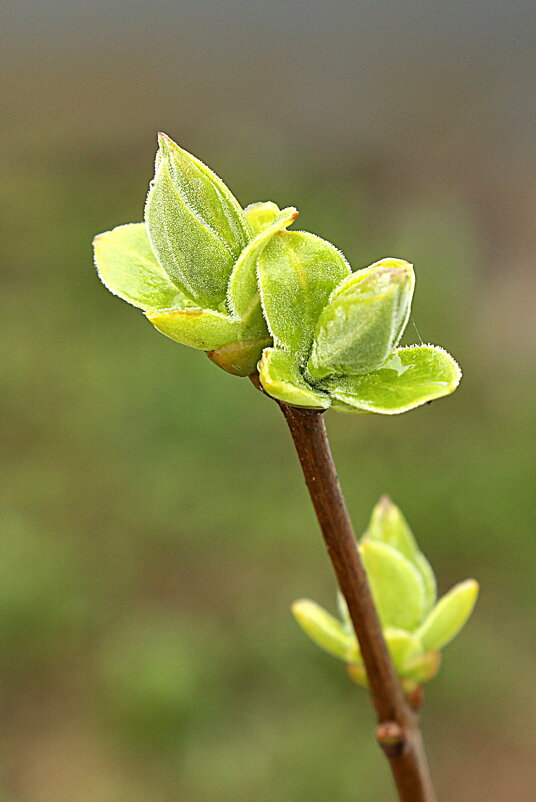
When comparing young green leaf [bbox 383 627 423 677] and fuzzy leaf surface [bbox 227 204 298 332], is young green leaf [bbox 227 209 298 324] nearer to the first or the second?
fuzzy leaf surface [bbox 227 204 298 332]

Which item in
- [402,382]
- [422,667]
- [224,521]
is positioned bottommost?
[224,521]

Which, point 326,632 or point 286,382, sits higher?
point 286,382

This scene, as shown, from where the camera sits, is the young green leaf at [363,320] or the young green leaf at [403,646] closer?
the young green leaf at [363,320]

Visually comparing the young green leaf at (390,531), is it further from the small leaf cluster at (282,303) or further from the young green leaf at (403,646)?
the small leaf cluster at (282,303)

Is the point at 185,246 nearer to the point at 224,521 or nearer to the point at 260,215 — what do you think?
the point at 260,215

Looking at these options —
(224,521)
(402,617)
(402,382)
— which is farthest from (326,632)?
(224,521)

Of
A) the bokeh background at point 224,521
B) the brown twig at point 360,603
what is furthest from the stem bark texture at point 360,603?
the bokeh background at point 224,521

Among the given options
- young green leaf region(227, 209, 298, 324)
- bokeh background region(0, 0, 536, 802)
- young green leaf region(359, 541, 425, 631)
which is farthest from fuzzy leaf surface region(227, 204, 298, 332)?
A: bokeh background region(0, 0, 536, 802)
